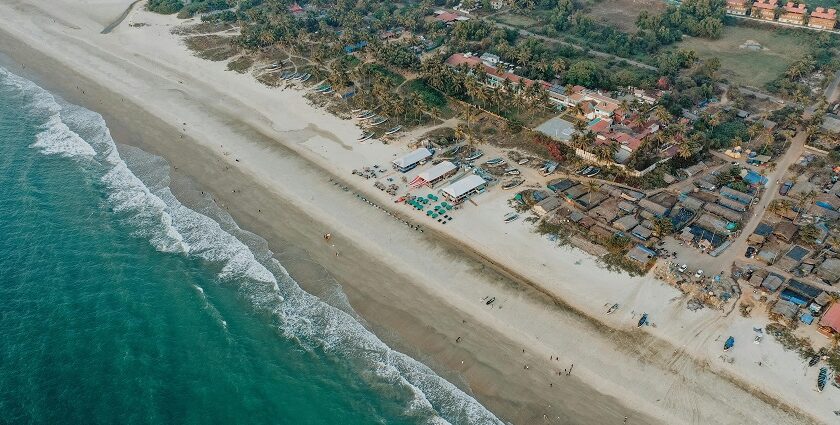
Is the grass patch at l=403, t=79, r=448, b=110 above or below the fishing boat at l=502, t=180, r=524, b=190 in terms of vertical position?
above

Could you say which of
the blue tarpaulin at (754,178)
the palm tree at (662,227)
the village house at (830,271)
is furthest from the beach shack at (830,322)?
the blue tarpaulin at (754,178)

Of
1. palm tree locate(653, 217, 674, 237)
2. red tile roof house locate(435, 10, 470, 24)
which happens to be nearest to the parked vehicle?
palm tree locate(653, 217, 674, 237)

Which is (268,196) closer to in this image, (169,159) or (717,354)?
(169,159)

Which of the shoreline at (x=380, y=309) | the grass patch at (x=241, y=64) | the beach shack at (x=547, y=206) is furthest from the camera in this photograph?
the grass patch at (x=241, y=64)

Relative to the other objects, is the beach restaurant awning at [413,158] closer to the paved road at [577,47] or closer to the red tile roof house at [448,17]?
the paved road at [577,47]

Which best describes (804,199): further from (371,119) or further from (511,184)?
(371,119)

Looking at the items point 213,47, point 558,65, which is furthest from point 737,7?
point 213,47

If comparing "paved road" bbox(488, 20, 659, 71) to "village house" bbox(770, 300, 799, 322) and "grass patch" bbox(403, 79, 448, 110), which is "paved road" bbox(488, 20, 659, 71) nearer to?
"grass patch" bbox(403, 79, 448, 110)
